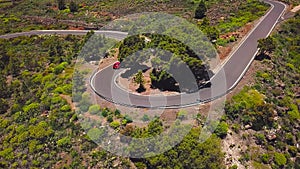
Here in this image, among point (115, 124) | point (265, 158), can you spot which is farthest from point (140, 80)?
point (265, 158)

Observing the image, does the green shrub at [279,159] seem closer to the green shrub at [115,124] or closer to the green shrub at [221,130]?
the green shrub at [221,130]

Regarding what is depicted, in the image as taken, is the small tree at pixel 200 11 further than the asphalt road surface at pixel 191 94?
Yes

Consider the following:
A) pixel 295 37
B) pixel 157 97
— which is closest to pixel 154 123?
pixel 157 97

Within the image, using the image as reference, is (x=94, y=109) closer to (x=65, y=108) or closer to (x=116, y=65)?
(x=65, y=108)

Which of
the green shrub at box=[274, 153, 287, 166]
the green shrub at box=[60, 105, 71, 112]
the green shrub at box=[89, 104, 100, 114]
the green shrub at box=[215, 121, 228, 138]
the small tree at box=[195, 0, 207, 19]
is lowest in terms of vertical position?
the green shrub at box=[274, 153, 287, 166]

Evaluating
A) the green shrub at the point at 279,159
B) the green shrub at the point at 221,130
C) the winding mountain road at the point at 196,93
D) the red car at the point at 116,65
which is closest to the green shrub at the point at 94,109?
the winding mountain road at the point at 196,93

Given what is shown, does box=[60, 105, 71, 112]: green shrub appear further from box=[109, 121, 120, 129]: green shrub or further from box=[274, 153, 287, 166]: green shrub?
box=[274, 153, 287, 166]: green shrub

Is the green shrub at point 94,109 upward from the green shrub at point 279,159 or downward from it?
upward

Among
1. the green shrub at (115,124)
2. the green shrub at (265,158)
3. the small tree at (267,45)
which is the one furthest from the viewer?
the small tree at (267,45)

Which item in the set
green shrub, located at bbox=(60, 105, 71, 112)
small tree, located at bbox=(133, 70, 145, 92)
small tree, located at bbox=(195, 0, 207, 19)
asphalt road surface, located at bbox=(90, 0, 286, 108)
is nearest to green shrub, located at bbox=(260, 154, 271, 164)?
asphalt road surface, located at bbox=(90, 0, 286, 108)

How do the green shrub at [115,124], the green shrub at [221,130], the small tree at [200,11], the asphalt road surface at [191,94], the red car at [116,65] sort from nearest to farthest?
1. the green shrub at [221,130]
2. the green shrub at [115,124]
3. the asphalt road surface at [191,94]
4. the red car at [116,65]
5. the small tree at [200,11]

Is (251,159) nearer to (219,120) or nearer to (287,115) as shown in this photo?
(219,120)
